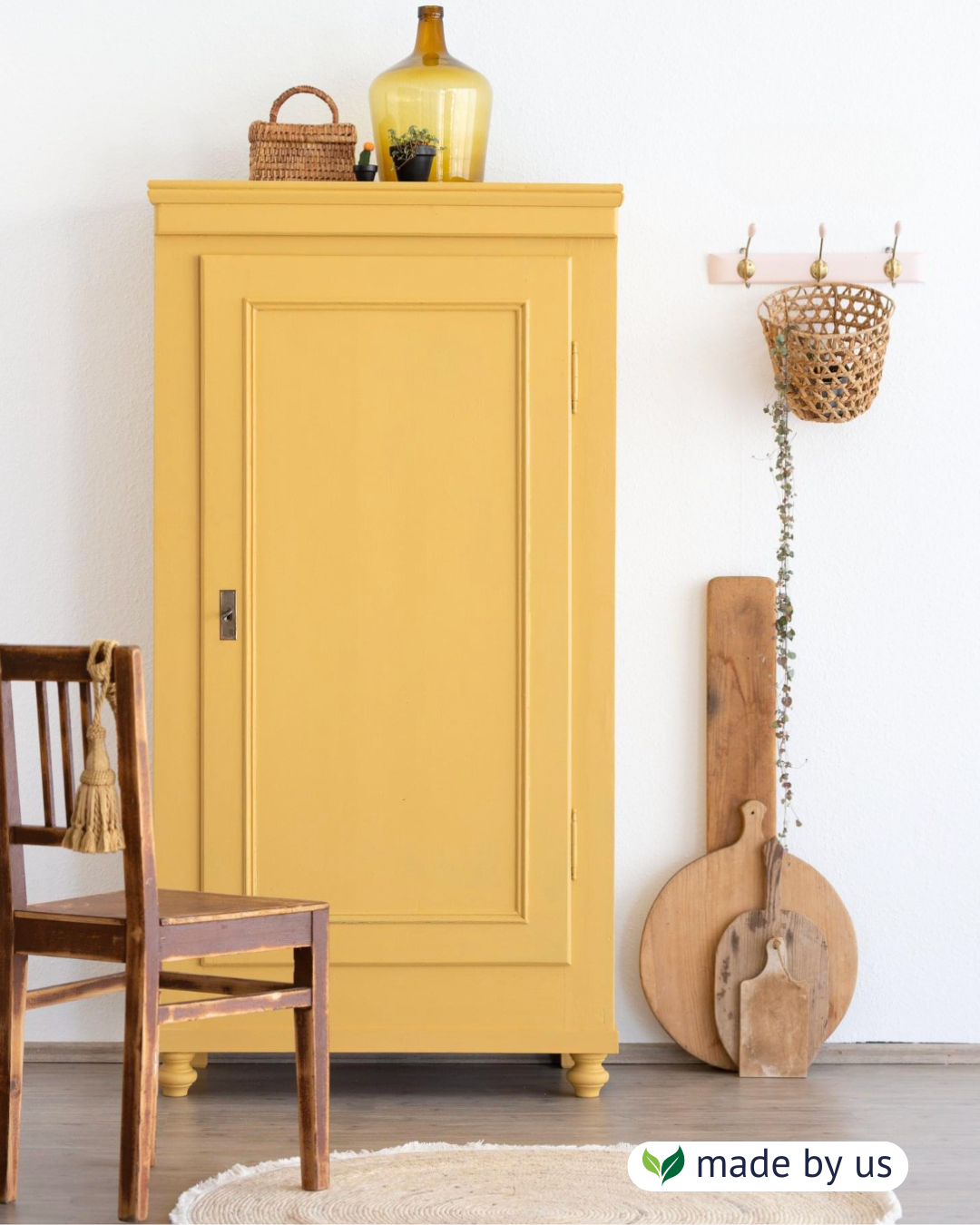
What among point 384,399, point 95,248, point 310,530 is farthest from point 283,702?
point 95,248

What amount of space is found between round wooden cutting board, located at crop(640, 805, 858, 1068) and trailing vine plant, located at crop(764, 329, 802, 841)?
0.11 meters

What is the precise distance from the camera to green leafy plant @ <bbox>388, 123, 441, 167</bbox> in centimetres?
267

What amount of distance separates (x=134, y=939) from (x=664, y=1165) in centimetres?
98

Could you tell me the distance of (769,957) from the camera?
9.45ft

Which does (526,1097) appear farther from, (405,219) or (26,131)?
(26,131)

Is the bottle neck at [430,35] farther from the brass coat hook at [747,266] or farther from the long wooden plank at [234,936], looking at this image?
the long wooden plank at [234,936]

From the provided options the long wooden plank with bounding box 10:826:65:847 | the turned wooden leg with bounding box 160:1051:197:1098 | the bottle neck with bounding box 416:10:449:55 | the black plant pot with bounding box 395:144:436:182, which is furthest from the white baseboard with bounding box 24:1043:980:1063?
the bottle neck with bounding box 416:10:449:55

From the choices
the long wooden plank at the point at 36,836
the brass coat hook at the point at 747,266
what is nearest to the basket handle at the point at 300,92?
the brass coat hook at the point at 747,266

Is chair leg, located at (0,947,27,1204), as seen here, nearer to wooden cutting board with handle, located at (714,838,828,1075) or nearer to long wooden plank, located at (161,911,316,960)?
long wooden plank, located at (161,911,316,960)

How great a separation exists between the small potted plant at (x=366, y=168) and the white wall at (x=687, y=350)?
315 millimetres

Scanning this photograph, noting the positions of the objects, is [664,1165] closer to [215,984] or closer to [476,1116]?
[476,1116]

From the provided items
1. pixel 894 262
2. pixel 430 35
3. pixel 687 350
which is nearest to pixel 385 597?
pixel 687 350

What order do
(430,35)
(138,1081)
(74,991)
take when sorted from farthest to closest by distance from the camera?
(430,35), (74,991), (138,1081)

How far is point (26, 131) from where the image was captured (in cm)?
302
